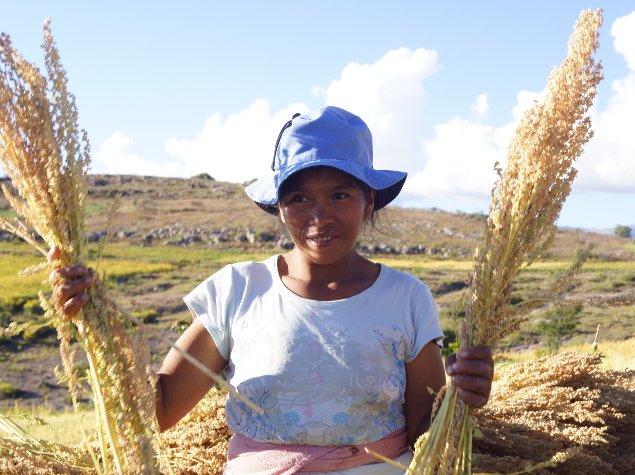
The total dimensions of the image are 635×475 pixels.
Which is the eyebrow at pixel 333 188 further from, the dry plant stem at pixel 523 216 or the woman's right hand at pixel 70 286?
the woman's right hand at pixel 70 286

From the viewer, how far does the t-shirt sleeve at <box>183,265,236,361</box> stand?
7.05 feet

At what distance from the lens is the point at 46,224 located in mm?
1530

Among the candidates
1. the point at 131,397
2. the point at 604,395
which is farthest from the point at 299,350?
the point at 604,395

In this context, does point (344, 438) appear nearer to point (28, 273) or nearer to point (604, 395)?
point (28, 273)

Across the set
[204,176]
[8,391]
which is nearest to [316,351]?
[8,391]

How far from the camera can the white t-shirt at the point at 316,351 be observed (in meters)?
1.97

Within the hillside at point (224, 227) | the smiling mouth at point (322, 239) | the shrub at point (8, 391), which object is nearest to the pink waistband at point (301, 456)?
the smiling mouth at point (322, 239)

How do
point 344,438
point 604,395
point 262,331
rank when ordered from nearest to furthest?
point 344,438
point 262,331
point 604,395

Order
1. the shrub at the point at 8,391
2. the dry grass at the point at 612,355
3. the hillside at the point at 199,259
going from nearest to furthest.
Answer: the dry grass at the point at 612,355 < the hillside at the point at 199,259 < the shrub at the point at 8,391

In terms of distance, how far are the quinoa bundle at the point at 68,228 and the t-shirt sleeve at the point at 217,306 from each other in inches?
23.3

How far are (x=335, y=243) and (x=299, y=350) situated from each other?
389mm

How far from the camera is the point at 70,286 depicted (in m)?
1.48

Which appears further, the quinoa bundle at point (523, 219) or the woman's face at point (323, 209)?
the woman's face at point (323, 209)

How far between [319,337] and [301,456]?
0.38 m
